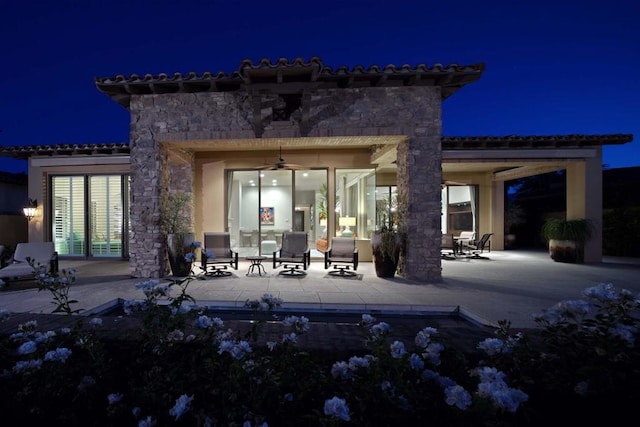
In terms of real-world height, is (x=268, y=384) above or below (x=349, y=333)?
above

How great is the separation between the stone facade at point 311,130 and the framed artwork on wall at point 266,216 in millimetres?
3436

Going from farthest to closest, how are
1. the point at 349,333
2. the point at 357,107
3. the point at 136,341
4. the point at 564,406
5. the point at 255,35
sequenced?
1. the point at 255,35
2. the point at 357,107
3. the point at 349,333
4. the point at 136,341
5. the point at 564,406

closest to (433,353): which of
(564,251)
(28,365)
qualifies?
(28,365)

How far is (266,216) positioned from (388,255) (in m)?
4.60

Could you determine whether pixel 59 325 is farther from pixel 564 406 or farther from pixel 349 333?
pixel 564 406

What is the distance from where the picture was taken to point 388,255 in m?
6.49

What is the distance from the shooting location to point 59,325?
2248 mm

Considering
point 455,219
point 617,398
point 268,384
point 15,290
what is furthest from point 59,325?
point 455,219

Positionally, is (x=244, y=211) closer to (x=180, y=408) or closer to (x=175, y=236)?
(x=175, y=236)

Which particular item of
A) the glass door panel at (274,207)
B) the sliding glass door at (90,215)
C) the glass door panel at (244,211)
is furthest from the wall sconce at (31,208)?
the glass door panel at (274,207)

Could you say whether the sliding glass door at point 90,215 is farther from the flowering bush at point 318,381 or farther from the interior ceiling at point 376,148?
the flowering bush at point 318,381

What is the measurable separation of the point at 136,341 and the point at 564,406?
7.40ft

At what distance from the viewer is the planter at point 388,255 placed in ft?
21.2

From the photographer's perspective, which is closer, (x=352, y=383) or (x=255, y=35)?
(x=352, y=383)
